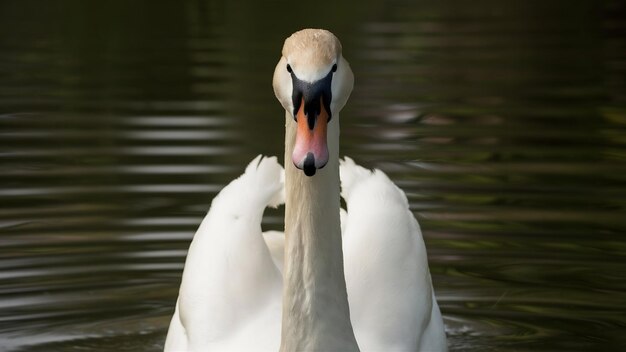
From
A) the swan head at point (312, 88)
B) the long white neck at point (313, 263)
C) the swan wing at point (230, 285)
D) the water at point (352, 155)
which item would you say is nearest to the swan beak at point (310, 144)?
the swan head at point (312, 88)

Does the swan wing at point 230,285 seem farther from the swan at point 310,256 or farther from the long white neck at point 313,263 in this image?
the long white neck at point 313,263

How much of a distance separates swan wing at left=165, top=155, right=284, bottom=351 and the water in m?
0.63

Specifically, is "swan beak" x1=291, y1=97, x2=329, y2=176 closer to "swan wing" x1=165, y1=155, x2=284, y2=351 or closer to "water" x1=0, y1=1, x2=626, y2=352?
"swan wing" x1=165, y1=155, x2=284, y2=351

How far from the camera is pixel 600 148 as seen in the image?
10.3 meters

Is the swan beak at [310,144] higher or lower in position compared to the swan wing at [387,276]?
higher

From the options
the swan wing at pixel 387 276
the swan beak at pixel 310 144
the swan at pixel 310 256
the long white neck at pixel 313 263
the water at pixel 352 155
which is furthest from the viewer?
the water at pixel 352 155

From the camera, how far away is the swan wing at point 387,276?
19.2 ft

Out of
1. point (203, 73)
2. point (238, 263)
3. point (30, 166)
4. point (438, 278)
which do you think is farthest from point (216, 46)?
point (238, 263)

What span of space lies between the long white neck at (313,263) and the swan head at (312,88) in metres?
0.33

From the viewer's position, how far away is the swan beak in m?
4.28

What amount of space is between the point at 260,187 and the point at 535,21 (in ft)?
39.4

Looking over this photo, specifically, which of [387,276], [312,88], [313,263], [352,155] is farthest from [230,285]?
[352,155]

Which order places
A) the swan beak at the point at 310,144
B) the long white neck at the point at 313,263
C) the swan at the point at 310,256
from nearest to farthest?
the swan beak at the point at 310,144 < the swan at the point at 310,256 < the long white neck at the point at 313,263

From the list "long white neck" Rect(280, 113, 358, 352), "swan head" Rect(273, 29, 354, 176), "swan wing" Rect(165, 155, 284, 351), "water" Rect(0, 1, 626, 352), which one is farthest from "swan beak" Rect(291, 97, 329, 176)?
"water" Rect(0, 1, 626, 352)
